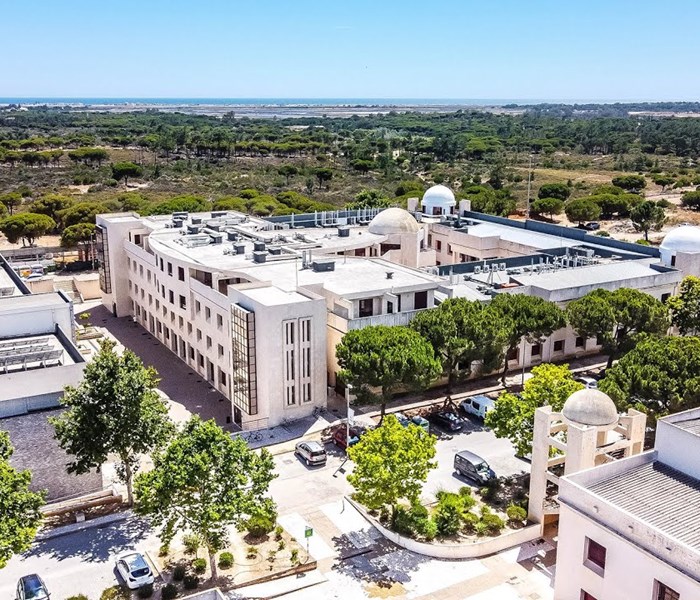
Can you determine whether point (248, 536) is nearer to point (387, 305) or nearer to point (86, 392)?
point (86, 392)

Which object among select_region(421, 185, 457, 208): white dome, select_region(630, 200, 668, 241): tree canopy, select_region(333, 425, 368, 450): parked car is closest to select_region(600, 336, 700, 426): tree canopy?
select_region(333, 425, 368, 450): parked car

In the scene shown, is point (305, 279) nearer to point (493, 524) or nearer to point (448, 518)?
point (448, 518)

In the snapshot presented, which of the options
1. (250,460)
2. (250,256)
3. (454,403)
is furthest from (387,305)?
(250,460)

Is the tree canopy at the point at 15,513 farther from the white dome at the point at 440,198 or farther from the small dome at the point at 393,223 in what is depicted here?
the white dome at the point at 440,198

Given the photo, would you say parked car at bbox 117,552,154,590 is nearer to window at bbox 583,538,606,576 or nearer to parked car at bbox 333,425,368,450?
parked car at bbox 333,425,368,450

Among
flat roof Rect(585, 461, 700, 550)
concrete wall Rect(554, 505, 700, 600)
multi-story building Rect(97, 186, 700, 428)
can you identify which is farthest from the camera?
multi-story building Rect(97, 186, 700, 428)

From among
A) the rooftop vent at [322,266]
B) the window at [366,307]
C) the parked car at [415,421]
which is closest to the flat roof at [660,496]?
the parked car at [415,421]
